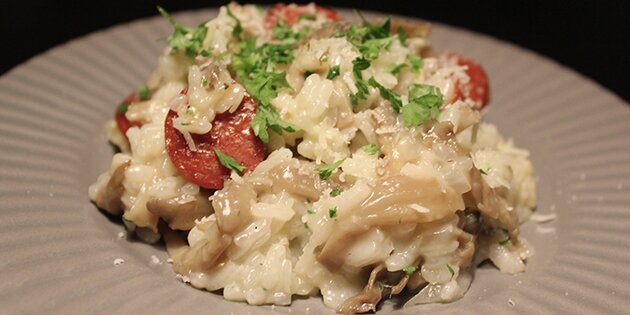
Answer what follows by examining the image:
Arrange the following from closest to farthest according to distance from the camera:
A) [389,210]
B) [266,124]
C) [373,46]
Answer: [389,210] < [266,124] < [373,46]

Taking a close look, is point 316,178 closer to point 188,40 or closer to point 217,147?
point 217,147

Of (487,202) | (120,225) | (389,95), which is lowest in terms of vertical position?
(120,225)

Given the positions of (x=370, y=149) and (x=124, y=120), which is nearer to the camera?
(x=370, y=149)

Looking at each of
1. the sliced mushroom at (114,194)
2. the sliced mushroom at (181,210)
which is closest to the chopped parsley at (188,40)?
the sliced mushroom at (114,194)

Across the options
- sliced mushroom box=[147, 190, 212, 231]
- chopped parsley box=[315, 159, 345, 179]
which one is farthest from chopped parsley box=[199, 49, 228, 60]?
chopped parsley box=[315, 159, 345, 179]

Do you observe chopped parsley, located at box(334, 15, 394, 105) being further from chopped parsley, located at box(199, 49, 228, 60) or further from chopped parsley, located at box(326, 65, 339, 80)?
chopped parsley, located at box(199, 49, 228, 60)

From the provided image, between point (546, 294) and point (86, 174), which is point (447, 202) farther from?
point (86, 174)

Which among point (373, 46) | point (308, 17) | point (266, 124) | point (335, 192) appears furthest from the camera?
point (308, 17)

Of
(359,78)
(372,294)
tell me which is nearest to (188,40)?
(359,78)
